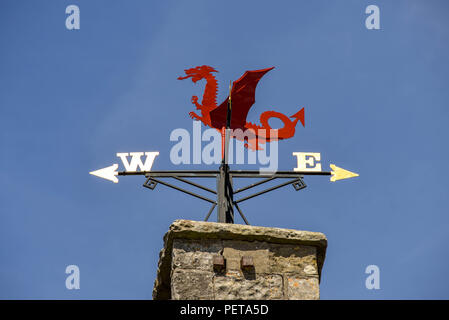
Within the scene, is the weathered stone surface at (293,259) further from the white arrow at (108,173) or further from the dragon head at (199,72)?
the dragon head at (199,72)

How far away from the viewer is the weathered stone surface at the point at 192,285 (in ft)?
20.4

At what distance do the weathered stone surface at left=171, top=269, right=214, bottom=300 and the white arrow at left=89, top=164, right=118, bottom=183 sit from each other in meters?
2.43

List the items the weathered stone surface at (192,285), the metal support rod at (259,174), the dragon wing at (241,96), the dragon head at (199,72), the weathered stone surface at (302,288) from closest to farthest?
the weathered stone surface at (192,285)
the weathered stone surface at (302,288)
the metal support rod at (259,174)
the dragon wing at (241,96)
the dragon head at (199,72)

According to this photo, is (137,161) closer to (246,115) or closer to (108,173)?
(108,173)

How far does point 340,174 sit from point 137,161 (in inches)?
96.1

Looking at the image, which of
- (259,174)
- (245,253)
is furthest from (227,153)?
(245,253)

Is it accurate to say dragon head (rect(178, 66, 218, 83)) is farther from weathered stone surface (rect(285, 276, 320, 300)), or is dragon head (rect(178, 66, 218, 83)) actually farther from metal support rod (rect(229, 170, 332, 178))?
weathered stone surface (rect(285, 276, 320, 300))

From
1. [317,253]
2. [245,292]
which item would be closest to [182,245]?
[245,292]

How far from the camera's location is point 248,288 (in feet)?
20.8

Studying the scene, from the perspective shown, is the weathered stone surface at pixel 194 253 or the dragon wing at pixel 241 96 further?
the dragon wing at pixel 241 96

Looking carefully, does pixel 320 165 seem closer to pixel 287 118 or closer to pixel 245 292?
pixel 287 118

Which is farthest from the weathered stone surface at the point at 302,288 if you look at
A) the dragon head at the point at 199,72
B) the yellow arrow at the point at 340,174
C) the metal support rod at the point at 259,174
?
the dragon head at the point at 199,72

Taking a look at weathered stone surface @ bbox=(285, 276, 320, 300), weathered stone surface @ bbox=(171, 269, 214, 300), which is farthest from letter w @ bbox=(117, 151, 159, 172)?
weathered stone surface @ bbox=(285, 276, 320, 300)
